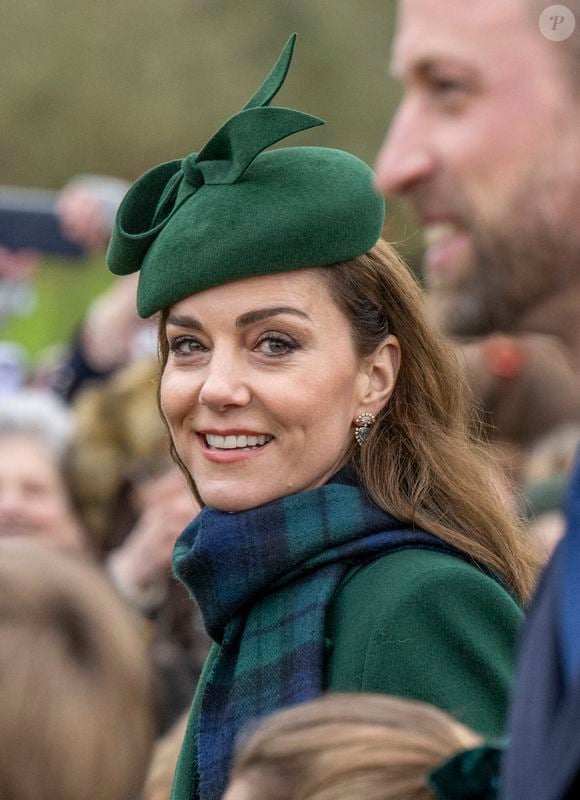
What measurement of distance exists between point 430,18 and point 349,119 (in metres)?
13.0

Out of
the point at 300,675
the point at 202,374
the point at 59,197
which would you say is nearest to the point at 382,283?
the point at 202,374

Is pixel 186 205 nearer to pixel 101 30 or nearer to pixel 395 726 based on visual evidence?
pixel 395 726

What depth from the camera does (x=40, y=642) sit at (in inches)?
113

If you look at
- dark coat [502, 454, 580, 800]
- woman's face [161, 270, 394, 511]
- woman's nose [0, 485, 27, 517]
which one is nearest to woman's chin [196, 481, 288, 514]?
woman's face [161, 270, 394, 511]

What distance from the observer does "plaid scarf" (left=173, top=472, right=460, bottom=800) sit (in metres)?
2.57

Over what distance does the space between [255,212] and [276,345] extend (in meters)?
0.24

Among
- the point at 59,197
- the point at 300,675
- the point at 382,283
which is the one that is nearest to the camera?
the point at 300,675

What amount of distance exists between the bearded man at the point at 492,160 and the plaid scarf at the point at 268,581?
0.50 meters

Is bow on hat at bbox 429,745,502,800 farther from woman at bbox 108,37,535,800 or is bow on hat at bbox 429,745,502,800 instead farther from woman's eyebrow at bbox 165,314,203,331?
woman's eyebrow at bbox 165,314,203,331

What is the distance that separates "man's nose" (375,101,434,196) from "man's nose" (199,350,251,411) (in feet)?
1.46

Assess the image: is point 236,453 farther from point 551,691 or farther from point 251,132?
point 551,691

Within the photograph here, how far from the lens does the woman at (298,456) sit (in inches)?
99.7

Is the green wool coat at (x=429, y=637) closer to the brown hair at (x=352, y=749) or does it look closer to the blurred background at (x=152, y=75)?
the brown hair at (x=352, y=749)

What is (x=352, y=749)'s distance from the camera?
68.7 inches
